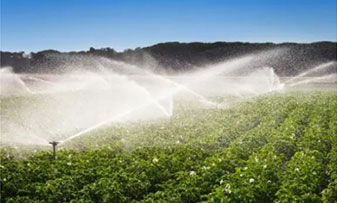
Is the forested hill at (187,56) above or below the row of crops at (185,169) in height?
above

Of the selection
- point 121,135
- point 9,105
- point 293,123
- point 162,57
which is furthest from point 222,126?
point 162,57

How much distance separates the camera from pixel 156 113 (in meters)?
22.7

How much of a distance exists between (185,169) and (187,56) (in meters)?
86.4

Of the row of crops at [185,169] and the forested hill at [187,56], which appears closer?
the row of crops at [185,169]

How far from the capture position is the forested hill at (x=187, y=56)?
233ft

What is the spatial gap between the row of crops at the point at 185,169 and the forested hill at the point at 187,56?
55.6 m

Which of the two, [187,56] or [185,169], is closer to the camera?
[185,169]

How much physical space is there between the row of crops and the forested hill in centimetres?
5564

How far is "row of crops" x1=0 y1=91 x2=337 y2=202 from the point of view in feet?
25.7

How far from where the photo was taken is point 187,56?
95.7 metres

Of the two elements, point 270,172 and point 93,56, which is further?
point 93,56

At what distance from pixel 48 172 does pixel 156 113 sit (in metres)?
13.3

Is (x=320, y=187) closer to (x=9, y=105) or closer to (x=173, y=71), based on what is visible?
(x=9, y=105)

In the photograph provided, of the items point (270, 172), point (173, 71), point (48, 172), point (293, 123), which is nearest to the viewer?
point (270, 172)
